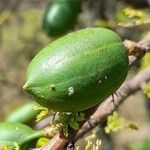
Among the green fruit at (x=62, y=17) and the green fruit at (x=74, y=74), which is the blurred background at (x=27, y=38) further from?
the green fruit at (x=74, y=74)

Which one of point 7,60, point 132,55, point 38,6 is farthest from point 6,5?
point 132,55

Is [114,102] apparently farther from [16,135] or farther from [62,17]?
[62,17]

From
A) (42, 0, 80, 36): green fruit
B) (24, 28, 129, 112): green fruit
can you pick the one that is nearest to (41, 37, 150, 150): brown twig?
(24, 28, 129, 112): green fruit

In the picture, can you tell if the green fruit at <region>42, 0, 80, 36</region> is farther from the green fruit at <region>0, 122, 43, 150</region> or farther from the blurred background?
the green fruit at <region>0, 122, 43, 150</region>

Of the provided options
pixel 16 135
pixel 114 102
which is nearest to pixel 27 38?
pixel 114 102

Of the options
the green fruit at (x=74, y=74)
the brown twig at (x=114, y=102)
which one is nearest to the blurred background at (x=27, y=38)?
the brown twig at (x=114, y=102)

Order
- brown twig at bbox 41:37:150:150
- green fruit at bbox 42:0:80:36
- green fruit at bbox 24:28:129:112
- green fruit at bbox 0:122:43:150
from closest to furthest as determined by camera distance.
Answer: green fruit at bbox 24:28:129:112, brown twig at bbox 41:37:150:150, green fruit at bbox 0:122:43:150, green fruit at bbox 42:0:80:36
